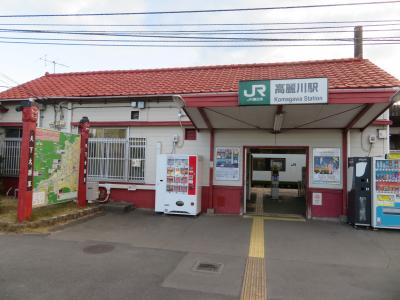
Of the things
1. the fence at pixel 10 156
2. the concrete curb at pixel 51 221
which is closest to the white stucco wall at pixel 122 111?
the fence at pixel 10 156

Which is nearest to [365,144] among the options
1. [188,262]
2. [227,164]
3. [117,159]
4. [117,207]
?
[227,164]

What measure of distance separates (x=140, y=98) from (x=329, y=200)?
22.8 ft

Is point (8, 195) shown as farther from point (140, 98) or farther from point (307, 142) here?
point (307, 142)

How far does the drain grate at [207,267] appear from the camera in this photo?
5.02 metres

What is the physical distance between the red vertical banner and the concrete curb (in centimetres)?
296

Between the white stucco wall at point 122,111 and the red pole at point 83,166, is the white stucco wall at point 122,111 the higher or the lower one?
the higher one

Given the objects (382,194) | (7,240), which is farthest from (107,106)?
(382,194)

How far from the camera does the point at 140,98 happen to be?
34.8 feet

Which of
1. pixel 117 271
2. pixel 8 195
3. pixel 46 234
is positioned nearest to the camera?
pixel 117 271

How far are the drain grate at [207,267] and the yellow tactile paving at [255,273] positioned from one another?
0.46m

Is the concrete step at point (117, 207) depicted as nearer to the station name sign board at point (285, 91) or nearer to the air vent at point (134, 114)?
the air vent at point (134, 114)

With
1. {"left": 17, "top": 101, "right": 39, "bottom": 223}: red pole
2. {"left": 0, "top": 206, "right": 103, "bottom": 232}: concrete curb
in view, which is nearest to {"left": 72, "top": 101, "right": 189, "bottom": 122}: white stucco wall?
{"left": 0, "top": 206, "right": 103, "bottom": 232}: concrete curb

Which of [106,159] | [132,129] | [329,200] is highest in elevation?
[132,129]

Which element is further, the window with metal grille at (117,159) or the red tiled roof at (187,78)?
the window with metal grille at (117,159)
